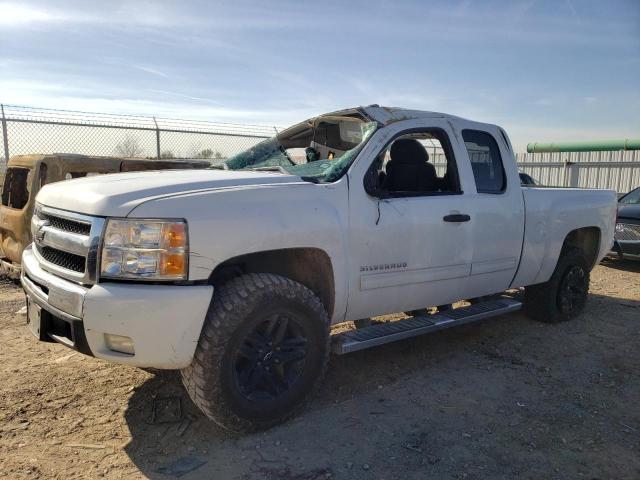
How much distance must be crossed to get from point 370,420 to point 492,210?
2.09 meters

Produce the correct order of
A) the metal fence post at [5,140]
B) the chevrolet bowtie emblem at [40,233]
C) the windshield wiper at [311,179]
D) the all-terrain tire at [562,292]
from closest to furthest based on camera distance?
the chevrolet bowtie emblem at [40,233]
the windshield wiper at [311,179]
the all-terrain tire at [562,292]
the metal fence post at [5,140]

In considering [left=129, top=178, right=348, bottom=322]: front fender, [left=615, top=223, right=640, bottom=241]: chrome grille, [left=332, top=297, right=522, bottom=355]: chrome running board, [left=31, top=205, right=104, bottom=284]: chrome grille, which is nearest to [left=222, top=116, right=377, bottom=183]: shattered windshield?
[left=129, top=178, right=348, bottom=322]: front fender

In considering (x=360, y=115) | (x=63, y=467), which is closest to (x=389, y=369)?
(x=360, y=115)

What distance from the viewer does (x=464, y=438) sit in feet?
10.9

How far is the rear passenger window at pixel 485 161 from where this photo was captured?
464 centimetres

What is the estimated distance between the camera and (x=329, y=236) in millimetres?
3473

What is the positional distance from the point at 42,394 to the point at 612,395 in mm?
4129

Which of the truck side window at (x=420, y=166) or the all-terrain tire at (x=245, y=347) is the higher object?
the truck side window at (x=420, y=166)

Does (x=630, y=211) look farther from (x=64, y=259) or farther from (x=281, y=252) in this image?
(x=64, y=259)

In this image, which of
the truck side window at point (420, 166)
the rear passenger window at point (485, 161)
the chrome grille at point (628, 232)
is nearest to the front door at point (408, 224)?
the truck side window at point (420, 166)

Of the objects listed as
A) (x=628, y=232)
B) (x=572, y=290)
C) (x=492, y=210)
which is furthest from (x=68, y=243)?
(x=628, y=232)

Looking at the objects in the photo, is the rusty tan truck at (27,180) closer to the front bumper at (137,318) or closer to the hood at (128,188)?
the hood at (128,188)

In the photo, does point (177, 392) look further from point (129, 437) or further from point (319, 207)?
point (319, 207)

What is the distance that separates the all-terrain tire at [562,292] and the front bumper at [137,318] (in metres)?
4.07
